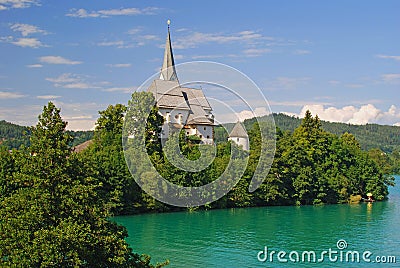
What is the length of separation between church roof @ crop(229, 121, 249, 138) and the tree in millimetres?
43678

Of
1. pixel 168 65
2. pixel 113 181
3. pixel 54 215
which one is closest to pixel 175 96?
pixel 168 65

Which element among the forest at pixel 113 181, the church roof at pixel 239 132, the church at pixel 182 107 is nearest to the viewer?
the forest at pixel 113 181

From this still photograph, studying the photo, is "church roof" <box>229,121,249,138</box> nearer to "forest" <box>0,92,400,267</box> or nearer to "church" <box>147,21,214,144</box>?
"forest" <box>0,92,400,267</box>

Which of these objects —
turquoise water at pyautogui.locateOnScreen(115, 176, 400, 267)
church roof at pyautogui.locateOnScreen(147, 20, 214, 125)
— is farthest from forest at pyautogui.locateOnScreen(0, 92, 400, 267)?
church roof at pyautogui.locateOnScreen(147, 20, 214, 125)

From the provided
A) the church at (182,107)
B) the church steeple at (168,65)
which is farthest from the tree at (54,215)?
the church steeple at (168,65)

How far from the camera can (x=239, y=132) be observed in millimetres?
57000

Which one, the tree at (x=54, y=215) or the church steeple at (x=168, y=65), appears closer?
the tree at (x=54, y=215)

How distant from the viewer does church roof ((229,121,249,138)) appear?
56.1 m

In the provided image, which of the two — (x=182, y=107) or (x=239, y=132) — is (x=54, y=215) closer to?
(x=182, y=107)

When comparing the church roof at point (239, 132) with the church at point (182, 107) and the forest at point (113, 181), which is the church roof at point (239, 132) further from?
the church at point (182, 107)

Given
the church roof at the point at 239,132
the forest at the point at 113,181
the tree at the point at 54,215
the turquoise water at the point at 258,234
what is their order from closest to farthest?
the tree at the point at 54,215, the forest at the point at 113,181, the turquoise water at the point at 258,234, the church roof at the point at 239,132

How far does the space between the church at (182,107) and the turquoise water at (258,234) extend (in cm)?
1361

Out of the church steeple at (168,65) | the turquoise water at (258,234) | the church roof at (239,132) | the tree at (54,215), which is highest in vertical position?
the church steeple at (168,65)

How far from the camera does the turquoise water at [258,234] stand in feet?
80.9
